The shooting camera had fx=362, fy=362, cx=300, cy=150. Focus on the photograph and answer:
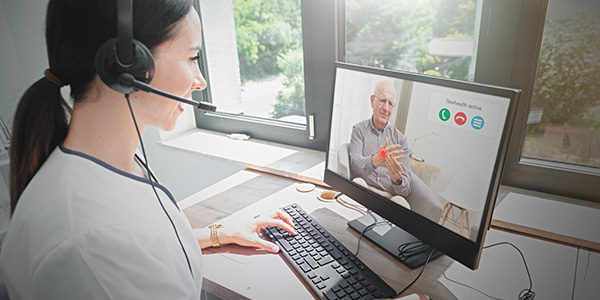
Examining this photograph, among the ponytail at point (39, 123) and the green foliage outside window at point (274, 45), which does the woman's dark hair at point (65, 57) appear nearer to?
the ponytail at point (39, 123)

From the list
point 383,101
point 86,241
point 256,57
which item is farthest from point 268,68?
point 86,241

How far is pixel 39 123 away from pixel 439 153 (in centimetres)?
81

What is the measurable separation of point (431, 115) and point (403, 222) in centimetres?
28

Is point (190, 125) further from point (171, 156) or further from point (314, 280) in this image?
point (314, 280)

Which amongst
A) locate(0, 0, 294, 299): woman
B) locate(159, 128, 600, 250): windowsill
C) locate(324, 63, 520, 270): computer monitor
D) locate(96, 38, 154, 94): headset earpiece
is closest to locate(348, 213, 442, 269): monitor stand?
locate(324, 63, 520, 270): computer monitor

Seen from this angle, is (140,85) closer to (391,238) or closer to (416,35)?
(391,238)

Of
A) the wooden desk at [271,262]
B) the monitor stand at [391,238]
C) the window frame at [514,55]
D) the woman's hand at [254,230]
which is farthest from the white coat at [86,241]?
the window frame at [514,55]

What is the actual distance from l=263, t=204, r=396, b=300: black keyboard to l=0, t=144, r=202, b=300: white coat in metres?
0.27

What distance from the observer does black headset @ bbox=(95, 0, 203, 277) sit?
1.95 ft

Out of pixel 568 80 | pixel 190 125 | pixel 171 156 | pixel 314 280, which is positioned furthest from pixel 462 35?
pixel 171 156

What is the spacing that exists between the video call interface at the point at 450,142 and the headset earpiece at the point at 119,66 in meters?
0.54

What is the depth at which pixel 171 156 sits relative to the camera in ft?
6.75

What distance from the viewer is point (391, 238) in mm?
966

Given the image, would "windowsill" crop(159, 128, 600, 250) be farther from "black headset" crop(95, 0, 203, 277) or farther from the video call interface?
"black headset" crop(95, 0, 203, 277)
